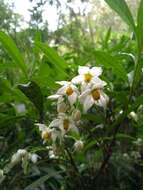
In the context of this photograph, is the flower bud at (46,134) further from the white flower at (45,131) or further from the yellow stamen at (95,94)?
the yellow stamen at (95,94)

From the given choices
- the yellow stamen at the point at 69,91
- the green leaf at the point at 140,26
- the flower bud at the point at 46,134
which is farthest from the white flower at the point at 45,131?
the green leaf at the point at 140,26

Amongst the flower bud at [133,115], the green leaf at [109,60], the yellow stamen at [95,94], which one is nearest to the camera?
the yellow stamen at [95,94]

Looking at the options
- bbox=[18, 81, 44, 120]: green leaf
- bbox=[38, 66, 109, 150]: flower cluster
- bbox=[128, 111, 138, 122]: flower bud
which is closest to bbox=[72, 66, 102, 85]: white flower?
bbox=[38, 66, 109, 150]: flower cluster

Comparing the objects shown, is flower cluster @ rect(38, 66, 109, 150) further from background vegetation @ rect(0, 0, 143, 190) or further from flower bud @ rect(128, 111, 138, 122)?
flower bud @ rect(128, 111, 138, 122)

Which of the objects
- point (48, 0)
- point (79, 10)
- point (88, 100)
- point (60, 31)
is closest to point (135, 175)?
point (88, 100)

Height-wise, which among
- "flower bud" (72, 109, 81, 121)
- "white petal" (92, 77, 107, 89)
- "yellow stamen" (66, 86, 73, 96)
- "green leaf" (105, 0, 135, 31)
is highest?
"green leaf" (105, 0, 135, 31)

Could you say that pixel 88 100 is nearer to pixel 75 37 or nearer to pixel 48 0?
pixel 48 0

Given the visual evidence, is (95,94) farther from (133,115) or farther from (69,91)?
(133,115)

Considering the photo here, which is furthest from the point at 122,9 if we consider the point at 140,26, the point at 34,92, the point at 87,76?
the point at 34,92
